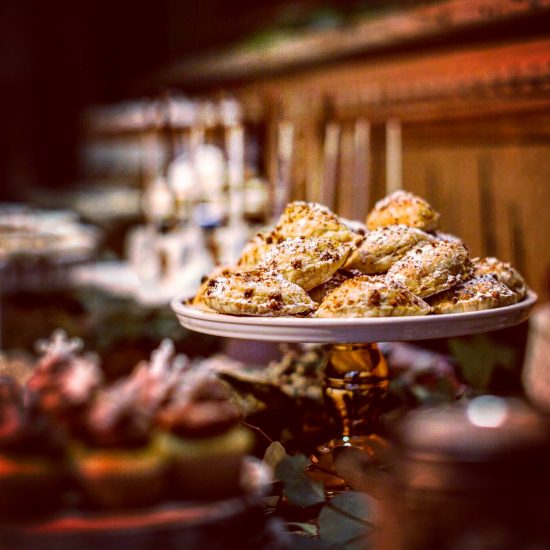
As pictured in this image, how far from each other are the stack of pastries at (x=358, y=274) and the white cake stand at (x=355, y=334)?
4cm

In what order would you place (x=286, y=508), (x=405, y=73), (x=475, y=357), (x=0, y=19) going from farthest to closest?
1. (x=0, y=19)
2. (x=405, y=73)
3. (x=475, y=357)
4. (x=286, y=508)

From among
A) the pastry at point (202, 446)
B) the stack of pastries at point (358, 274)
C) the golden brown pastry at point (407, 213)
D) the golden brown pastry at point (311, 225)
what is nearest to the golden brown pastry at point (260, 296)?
the stack of pastries at point (358, 274)

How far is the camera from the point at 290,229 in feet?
4.53

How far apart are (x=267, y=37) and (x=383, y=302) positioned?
13.2 feet

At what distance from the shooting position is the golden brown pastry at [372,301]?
1118mm

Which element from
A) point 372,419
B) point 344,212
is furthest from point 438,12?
point 372,419

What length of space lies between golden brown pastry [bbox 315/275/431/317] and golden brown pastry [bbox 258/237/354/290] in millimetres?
68

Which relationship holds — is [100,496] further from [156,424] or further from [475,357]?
[475,357]

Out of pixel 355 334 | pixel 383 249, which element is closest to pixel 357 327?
pixel 355 334

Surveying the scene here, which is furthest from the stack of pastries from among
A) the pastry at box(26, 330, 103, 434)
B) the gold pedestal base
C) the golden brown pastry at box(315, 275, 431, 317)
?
the pastry at box(26, 330, 103, 434)

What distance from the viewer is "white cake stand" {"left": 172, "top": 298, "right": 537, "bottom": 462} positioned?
3.47 feet

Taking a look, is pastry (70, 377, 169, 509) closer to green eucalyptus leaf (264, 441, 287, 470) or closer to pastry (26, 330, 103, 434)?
pastry (26, 330, 103, 434)

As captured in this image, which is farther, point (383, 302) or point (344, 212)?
point (344, 212)

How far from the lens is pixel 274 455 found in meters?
1.02
